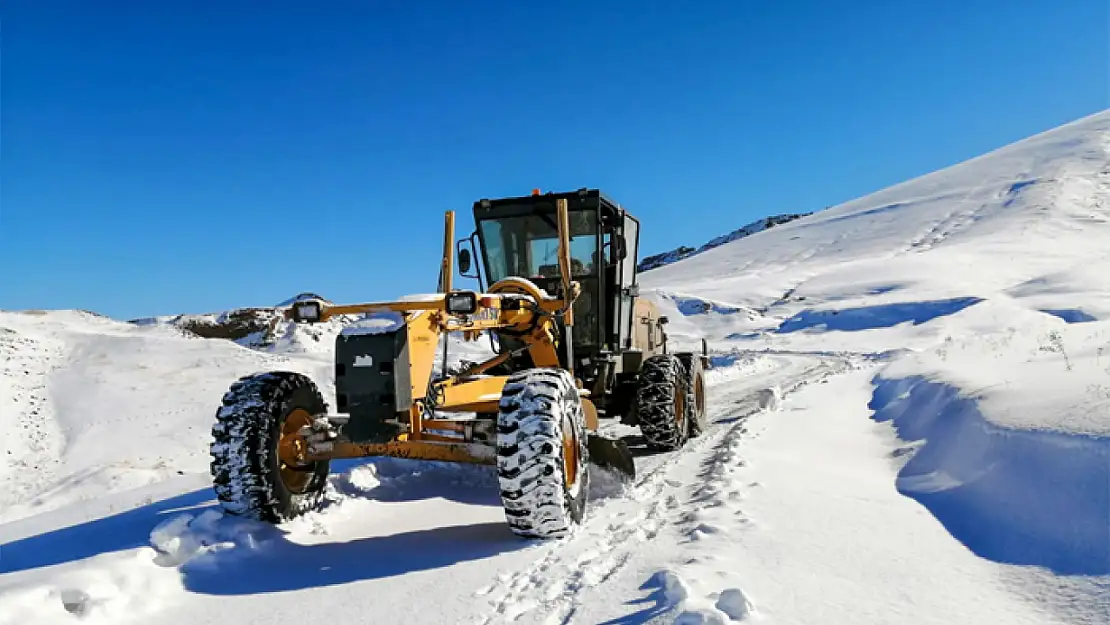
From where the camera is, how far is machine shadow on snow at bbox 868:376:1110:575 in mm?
3553

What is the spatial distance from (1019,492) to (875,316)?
135ft

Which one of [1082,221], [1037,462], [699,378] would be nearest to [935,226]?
[1082,221]

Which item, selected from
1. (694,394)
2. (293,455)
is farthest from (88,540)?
(694,394)

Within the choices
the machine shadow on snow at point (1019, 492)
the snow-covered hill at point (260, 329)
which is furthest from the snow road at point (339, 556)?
the snow-covered hill at point (260, 329)

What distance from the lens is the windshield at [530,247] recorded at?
811 cm

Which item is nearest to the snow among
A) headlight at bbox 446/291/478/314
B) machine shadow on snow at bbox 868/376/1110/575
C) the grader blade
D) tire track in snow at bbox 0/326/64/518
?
headlight at bbox 446/291/478/314

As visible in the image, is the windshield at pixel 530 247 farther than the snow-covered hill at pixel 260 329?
No

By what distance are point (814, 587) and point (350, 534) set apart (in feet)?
10.1

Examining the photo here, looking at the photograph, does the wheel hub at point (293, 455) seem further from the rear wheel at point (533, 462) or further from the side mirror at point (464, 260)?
the side mirror at point (464, 260)

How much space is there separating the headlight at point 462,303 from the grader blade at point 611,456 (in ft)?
6.47

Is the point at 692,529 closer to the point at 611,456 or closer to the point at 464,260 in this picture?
the point at 611,456

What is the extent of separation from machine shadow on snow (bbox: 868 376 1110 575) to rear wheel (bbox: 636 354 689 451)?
2424 millimetres

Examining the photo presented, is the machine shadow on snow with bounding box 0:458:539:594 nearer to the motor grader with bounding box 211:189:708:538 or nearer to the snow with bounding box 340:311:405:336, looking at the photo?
the motor grader with bounding box 211:189:708:538

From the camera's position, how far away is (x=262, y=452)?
194 inches
